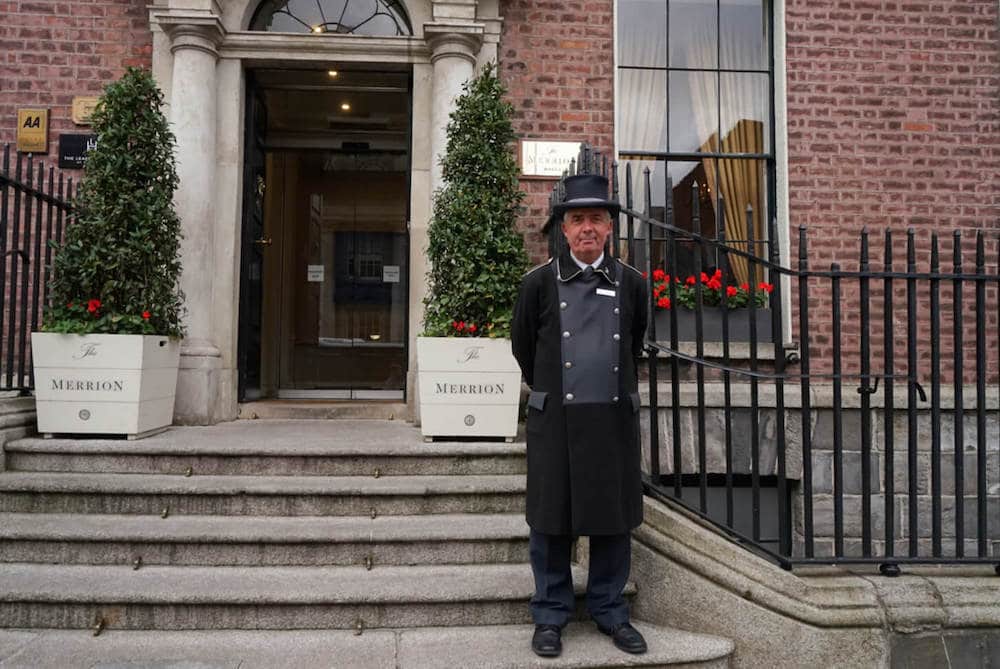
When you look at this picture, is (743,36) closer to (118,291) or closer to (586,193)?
(586,193)

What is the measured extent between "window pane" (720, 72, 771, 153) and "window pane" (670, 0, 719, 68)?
0.82 feet

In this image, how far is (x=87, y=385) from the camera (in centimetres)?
413

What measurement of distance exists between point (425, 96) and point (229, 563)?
12.4 ft

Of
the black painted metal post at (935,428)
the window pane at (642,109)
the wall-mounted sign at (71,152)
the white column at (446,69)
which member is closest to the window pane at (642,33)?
the window pane at (642,109)

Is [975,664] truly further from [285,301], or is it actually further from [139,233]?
[285,301]

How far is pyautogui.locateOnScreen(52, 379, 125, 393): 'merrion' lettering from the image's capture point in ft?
13.5

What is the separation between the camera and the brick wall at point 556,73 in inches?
211

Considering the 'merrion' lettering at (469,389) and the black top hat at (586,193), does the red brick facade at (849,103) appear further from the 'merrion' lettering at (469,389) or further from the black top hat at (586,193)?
the black top hat at (586,193)

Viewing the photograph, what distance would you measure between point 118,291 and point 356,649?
2895 millimetres

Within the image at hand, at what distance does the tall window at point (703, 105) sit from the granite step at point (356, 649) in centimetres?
365

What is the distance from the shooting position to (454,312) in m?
4.32

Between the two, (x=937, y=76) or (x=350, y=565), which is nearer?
(x=350, y=565)

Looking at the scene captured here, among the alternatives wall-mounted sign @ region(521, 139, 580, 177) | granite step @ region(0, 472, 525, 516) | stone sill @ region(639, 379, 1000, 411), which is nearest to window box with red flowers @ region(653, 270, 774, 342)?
stone sill @ region(639, 379, 1000, 411)

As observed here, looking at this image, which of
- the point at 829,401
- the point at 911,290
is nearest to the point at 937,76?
the point at 829,401
